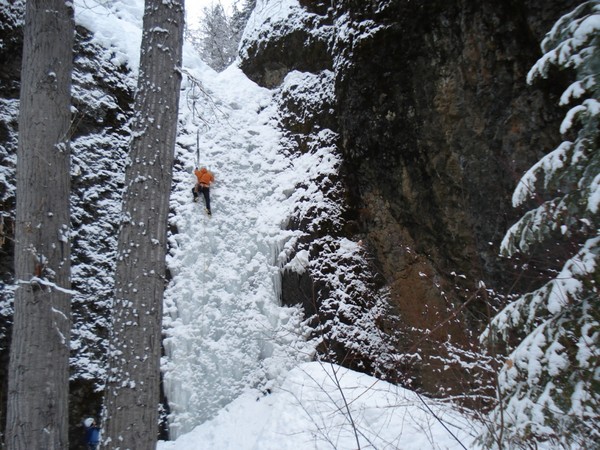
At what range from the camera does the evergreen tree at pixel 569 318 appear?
90.4 inches

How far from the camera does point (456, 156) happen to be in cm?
601

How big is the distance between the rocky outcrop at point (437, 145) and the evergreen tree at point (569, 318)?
190 cm

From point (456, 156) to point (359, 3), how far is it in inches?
133

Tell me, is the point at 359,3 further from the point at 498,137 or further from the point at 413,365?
A: the point at 413,365

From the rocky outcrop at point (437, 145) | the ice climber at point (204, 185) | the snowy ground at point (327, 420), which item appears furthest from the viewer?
the ice climber at point (204, 185)

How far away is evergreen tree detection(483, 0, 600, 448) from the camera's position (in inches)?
90.4

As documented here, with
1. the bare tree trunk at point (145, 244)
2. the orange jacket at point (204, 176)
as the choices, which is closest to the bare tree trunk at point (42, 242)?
the bare tree trunk at point (145, 244)

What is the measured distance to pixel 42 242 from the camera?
2.80 m

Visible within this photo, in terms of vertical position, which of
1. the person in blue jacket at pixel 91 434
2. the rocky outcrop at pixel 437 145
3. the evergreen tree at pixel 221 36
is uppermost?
the evergreen tree at pixel 221 36

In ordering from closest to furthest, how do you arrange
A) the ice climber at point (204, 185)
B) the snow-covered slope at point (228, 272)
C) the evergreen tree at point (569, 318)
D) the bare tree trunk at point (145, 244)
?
the evergreen tree at point (569, 318) → the bare tree trunk at point (145, 244) → the snow-covered slope at point (228, 272) → the ice climber at point (204, 185)

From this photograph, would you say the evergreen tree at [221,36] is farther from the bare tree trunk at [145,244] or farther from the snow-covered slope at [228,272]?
the bare tree trunk at [145,244]

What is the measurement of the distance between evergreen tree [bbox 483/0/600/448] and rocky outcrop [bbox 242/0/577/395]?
6.24ft

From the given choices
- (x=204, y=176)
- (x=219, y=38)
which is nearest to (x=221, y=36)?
(x=219, y=38)

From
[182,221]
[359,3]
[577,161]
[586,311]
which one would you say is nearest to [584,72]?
[577,161]
